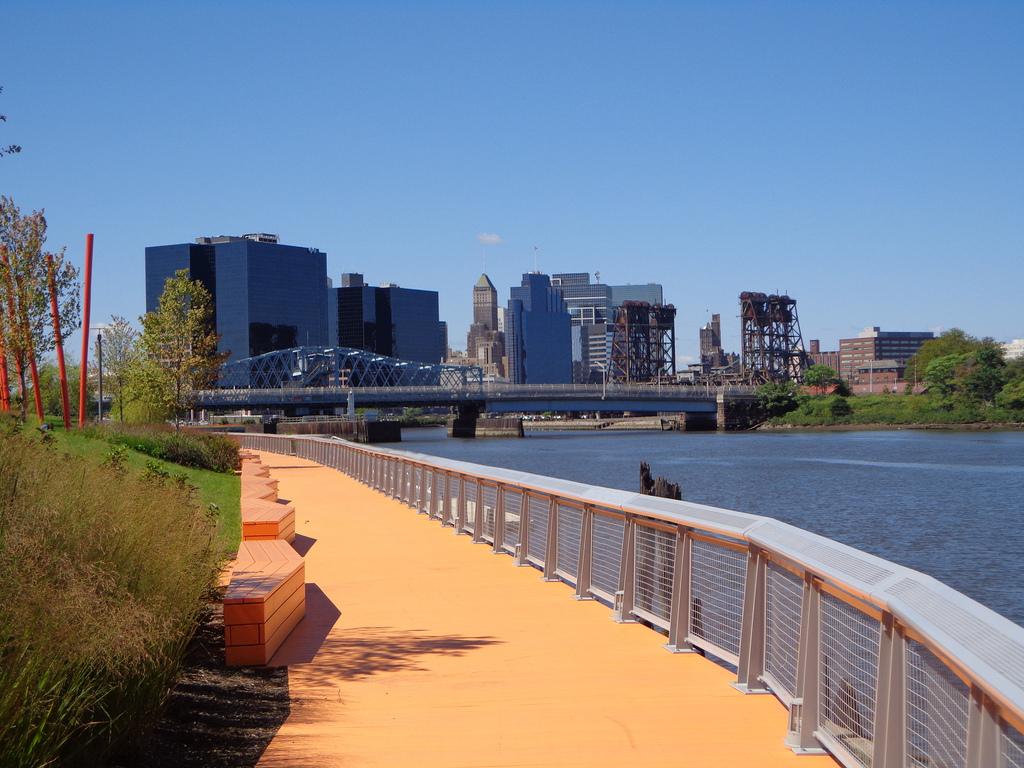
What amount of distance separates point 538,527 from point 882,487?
3417 cm

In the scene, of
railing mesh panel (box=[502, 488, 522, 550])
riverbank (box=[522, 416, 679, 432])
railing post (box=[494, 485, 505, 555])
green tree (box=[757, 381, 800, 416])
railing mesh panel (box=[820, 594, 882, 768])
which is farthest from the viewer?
riverbank (box=[522, 416, 679, 432])

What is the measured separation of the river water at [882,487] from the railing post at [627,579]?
11984 millimetres

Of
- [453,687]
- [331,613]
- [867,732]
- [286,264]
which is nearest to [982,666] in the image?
[867,732]

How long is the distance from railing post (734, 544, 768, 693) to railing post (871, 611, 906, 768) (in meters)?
1.74

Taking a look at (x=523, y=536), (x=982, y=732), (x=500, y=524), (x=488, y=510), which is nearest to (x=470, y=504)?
(x=488, y=510)

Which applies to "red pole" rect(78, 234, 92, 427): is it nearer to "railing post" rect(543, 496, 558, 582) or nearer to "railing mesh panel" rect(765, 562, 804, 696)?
"railing post" rect(543, 496, 558, 582)

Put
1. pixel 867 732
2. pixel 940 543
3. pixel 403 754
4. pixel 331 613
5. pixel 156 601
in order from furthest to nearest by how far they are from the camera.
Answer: pixel 940 543, pixel 331 613, pixel 156 601, pixel 403 754, pixel 867 732

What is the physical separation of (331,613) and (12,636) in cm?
465

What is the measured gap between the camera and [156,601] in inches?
216

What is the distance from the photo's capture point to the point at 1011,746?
10.3 ft

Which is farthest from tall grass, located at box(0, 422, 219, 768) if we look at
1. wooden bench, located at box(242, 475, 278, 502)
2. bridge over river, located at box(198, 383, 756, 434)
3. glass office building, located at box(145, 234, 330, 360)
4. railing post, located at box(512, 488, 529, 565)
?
glass office building, located at box(145, 234, 330, 360)

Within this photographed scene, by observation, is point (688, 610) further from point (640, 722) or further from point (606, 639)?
point (640, 722)

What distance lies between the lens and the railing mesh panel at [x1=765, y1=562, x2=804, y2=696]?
18.5ft

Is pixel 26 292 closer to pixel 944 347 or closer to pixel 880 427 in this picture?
pixel 880 427
